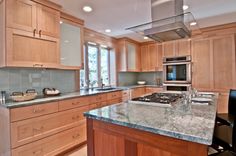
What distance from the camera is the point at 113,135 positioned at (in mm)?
1344

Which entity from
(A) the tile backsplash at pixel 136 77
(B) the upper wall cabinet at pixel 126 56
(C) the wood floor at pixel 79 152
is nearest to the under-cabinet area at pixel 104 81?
(C) the wood floor at pixel 79 152

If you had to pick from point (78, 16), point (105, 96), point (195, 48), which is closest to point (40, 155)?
point (105, 96)

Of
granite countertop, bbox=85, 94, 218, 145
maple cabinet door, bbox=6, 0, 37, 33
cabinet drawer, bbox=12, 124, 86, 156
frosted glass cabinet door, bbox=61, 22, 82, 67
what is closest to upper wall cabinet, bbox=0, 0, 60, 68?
maple cabinet door, bbox=6, 0, 37, 33

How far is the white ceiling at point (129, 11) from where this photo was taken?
2.62 meters

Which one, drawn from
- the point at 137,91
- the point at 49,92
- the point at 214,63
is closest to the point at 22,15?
the point at 49,92

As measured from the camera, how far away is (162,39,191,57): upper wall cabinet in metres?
4.51

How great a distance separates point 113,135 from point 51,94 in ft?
5.93

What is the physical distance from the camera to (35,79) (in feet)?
9.03

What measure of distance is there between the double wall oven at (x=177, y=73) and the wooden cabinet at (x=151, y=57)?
1.76 feet

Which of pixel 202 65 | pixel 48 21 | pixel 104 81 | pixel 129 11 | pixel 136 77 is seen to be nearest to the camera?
pixel 48 21

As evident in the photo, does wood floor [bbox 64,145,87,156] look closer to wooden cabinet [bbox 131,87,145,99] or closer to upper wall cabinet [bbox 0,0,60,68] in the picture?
upper wall cabinet [bbox 0,0,60,68]

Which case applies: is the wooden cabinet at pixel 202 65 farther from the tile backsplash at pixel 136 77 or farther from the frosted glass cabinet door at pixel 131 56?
the frosted glass cabinet door at pixel 131 56

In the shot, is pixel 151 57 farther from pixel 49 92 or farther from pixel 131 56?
pixel 49 92

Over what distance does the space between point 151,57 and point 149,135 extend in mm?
4676
